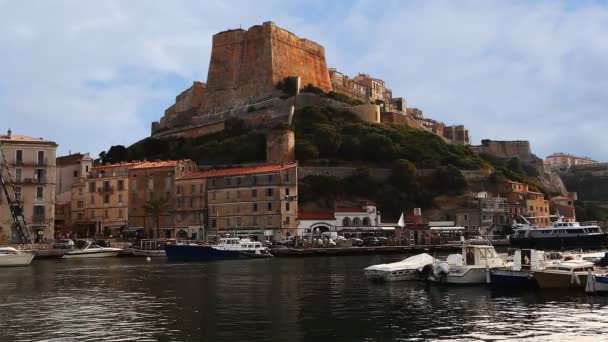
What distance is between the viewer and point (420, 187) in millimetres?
89188

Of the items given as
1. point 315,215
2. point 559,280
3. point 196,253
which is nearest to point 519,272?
point 559,280

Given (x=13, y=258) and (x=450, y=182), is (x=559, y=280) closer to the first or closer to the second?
(x=13, y=258)

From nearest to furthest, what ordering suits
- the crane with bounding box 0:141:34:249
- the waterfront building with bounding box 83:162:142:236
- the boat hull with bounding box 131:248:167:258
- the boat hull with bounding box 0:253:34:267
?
the boat hull with bounding box 0:253:34:267 → the crane with bounding box 0:141:34:249 → the boat hull with bounding box 131:248:167:258 → the waterfront building with bounding box 83:162:142:236

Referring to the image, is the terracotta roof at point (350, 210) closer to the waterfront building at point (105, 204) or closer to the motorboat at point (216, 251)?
the motorboat at point (216, 251)

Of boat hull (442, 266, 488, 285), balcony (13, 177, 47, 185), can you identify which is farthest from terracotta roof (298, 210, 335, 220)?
boat hull (442, 266, 488, 285)

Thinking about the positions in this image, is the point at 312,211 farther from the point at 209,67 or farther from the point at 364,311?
the point at 364,311

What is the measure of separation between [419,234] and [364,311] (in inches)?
2165

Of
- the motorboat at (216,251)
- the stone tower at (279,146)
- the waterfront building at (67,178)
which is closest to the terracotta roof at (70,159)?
the waterfront building at (67,178)

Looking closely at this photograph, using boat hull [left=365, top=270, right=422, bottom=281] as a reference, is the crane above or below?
above

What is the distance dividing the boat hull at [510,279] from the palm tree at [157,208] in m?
51.4

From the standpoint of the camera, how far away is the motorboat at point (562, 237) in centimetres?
6531

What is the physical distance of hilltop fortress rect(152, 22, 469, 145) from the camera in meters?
106

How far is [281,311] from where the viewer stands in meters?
24.8

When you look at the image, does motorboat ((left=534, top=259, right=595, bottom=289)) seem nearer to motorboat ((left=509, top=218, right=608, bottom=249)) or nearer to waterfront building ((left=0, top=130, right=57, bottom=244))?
motorboat ((left=509, top=218, right=608, bottom=249))
